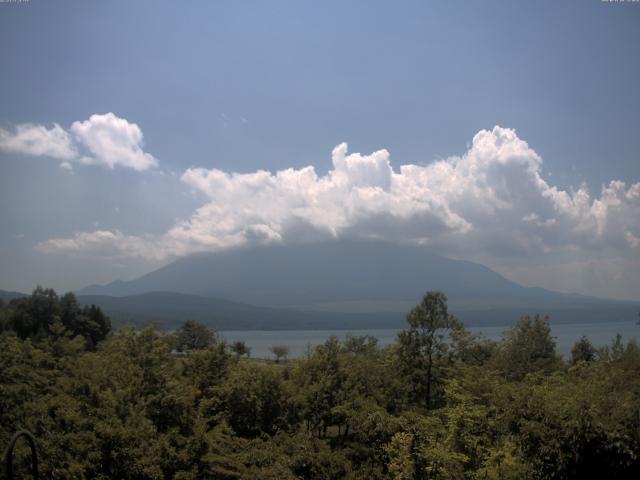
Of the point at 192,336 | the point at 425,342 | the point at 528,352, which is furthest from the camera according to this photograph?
the point at 192,336

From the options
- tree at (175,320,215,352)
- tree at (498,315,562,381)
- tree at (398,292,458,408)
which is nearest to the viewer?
tree at (398,292,458,408)

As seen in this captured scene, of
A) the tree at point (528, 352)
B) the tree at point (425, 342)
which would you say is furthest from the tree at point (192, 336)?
the tree at point (425, 342)

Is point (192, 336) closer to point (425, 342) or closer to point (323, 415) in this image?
point (425, 342)

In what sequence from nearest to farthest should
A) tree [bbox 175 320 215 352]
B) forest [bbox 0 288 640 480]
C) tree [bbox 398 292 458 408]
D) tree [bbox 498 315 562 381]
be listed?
forest [bbox 0 288 640 480] → tree [bbox 398 292 458 408] → tree [bbox 498 315 562 381] → tree [bbox 175 320 215 352]

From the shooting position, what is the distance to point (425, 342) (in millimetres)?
27609

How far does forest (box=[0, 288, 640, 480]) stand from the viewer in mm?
15992

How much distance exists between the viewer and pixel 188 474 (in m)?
19.4

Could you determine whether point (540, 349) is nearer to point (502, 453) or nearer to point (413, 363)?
point (413, 363)

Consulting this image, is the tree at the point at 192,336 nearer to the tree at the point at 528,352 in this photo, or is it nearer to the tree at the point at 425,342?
the tree at the point at 528,352

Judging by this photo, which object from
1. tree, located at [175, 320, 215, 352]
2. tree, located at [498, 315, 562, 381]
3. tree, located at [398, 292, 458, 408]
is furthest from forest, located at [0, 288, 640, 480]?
tree, located at [175, 320, 215, 352]

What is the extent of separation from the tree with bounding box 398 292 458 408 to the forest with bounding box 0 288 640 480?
75mm

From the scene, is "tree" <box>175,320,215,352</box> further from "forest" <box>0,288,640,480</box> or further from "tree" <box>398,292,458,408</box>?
"tree" <box>398,292,458,408</box>

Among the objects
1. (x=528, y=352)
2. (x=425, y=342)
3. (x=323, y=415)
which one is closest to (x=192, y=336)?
(x=528, y=352)

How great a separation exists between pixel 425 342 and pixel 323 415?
23.9 ft
